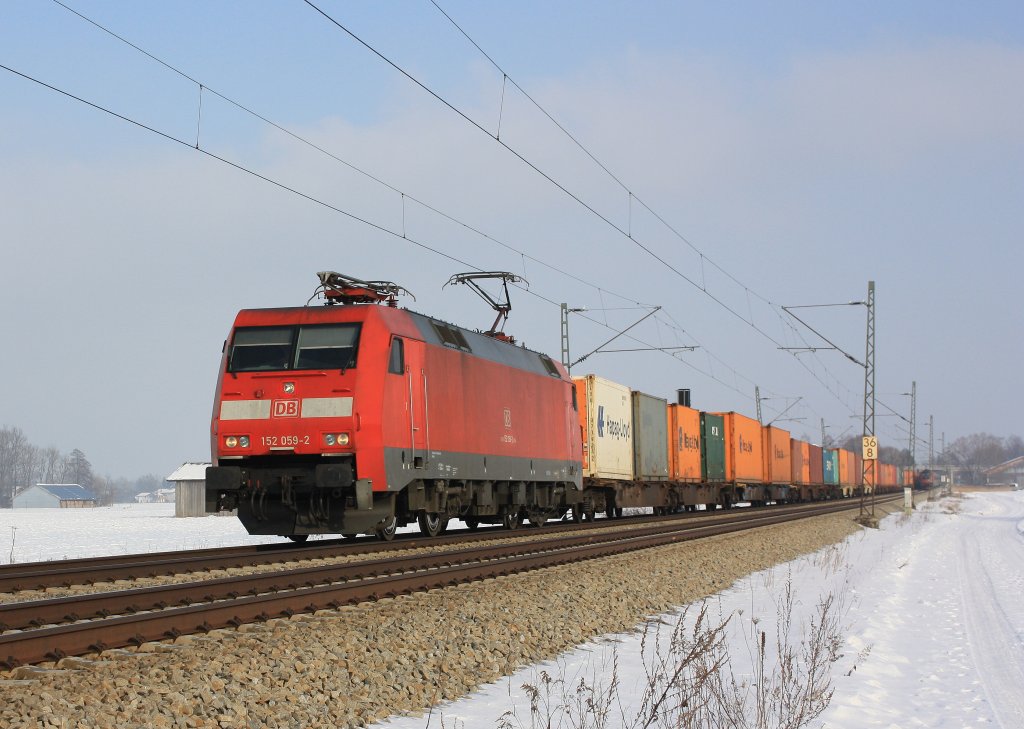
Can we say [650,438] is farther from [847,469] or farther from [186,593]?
[847,469]

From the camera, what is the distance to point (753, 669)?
32.7ft

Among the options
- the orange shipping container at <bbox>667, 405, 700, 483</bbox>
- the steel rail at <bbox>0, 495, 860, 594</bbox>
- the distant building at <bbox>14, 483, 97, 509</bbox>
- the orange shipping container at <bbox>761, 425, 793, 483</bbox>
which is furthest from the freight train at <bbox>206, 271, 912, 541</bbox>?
the distant building at <bbox>14, 483, 97, 509</bbox>

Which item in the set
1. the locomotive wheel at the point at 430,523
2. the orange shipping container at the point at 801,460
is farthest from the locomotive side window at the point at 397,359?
the orange shipping container at the point at 801,460

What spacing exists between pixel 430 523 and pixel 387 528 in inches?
60.2

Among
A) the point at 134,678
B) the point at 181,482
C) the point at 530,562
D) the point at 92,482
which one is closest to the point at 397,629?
the point at 134,678

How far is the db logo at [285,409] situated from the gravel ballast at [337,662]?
4.57 metres

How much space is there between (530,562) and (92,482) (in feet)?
605

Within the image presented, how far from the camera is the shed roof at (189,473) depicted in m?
71.1

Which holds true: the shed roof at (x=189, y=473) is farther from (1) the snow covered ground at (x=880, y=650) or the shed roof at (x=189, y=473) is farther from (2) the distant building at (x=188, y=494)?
(1) the snow covered ground at (x=880, y=650)

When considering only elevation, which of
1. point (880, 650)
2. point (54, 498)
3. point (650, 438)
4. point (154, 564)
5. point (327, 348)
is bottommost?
point (54, 498)

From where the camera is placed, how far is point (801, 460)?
6053 cm

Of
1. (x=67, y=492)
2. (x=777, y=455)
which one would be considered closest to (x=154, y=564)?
(x=777, y=455)

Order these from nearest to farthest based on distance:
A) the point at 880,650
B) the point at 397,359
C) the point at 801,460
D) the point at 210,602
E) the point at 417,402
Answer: the point at 210,602 < the point at 880,650 < the point at 397,359 < the point at 417,402 < the point at 801,460

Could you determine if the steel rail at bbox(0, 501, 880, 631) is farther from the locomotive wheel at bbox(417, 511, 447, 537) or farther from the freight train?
the locomotive wheel at bbox(417, 511, 447, 537)
